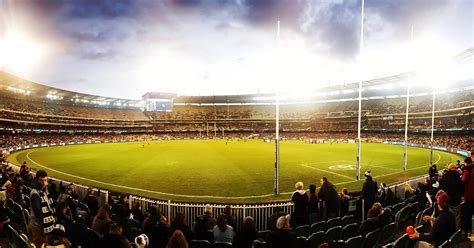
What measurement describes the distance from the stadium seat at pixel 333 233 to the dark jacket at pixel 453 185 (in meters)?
4.12

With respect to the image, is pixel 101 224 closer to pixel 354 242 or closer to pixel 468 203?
pixel 354 242

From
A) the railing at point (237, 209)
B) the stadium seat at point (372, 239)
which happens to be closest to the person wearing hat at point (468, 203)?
the stadium seat at point (372, 239)

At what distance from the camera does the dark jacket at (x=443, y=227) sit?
17.9 ft

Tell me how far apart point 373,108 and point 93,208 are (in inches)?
3782

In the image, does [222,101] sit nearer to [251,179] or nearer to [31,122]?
[31,122]

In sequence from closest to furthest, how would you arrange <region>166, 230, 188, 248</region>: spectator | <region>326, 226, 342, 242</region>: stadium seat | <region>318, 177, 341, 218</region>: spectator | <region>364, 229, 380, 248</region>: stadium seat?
<region>166, 230, 188, 248</region>: spectator, <region>364, 229, 380, 248</region>: stadium seat, <region>326, 226, 342, 242</region>: stadium seat, <region>318, 177, 341, 218</region>: spectator

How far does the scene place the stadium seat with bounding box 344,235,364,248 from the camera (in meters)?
5.64

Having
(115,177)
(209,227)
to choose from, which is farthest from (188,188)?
(209,227)

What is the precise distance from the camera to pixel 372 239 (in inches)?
250

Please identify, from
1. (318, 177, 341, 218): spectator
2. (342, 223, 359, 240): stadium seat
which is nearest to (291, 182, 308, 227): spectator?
(318, 177, 341, 218): spectator

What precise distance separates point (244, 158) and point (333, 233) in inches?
1063

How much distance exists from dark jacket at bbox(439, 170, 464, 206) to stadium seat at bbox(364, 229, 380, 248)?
3.53 meters

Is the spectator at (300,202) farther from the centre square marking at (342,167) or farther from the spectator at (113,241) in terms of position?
the centre square marking at (342,167)

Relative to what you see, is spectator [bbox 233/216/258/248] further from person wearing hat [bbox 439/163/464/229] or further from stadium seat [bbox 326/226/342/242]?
person wearing hat [bbox 439/163/464/229]
